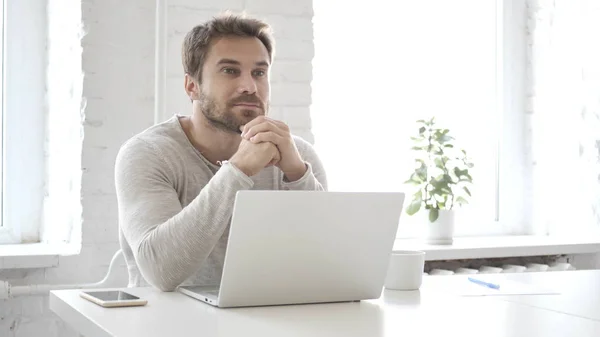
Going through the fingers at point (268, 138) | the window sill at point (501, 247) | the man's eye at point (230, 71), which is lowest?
the window sill at point (501, 247)

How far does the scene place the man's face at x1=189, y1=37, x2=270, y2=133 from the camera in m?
2.19

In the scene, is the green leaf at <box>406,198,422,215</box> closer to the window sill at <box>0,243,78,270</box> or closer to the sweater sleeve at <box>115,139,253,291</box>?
the window sill at <box>0,243,78,270</box>

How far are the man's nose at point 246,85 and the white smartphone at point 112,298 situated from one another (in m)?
0.77

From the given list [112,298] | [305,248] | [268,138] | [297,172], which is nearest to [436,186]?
[297,172]

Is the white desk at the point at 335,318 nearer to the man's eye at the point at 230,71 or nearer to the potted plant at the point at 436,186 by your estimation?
the man's eye at the point at 230,71

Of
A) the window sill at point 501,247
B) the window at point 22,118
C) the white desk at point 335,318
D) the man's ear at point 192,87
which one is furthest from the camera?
the window sill at point 501,247

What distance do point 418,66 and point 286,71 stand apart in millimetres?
860

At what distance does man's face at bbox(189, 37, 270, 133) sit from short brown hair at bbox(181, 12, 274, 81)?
2 cm

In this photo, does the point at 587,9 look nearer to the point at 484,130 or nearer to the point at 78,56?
the point at 484,130

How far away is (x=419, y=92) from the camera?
3570mm

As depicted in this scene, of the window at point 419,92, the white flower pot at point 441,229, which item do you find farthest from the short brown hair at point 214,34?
the white flower pot at point 441,229

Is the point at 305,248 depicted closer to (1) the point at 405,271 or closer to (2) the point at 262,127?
(1) the point at 405,271

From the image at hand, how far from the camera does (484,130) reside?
3725 mm

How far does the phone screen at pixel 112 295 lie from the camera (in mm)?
1487
